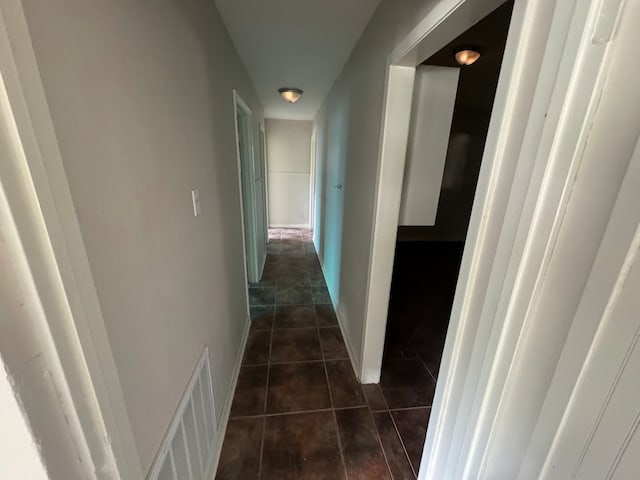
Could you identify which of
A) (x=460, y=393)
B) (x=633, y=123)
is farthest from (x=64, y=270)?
(x=460, y=393)

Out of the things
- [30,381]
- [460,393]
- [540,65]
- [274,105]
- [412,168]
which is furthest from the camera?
[274,105]

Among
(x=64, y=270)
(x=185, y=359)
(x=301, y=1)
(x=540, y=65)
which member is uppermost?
(x=301, y=1)

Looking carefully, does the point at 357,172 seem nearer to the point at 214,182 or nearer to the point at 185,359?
the point at 214,182

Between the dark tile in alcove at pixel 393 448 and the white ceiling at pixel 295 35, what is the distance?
94.8 inches

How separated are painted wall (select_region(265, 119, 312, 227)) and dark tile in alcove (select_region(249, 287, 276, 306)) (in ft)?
9.37

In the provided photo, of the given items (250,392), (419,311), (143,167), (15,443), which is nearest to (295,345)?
(250,392)

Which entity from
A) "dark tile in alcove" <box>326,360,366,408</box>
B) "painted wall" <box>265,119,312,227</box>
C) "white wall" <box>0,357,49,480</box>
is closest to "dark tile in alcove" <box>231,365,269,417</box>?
"dark tile in alcove" <box>326,360,366,408</box>

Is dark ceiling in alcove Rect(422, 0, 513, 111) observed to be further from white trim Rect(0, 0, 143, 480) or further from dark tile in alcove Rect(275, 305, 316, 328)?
dark tile in alcove Rect(275, 305, 316, 328)

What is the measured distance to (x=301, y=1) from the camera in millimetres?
1445

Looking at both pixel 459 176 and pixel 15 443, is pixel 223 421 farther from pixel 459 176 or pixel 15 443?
pixel 459 176

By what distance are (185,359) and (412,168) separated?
138 cm

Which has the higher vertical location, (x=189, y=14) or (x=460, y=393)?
(x=189, y=14)

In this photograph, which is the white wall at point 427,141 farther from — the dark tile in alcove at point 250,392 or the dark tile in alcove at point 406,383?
the dark tile in alcove at point 250,392

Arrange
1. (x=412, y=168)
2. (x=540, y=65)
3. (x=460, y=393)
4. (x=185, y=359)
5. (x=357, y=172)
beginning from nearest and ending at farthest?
(x=540, y=65)
(x=460, y=393)
(x=185, y=359)
(x=412, y=168)
(x=357, y=172)
